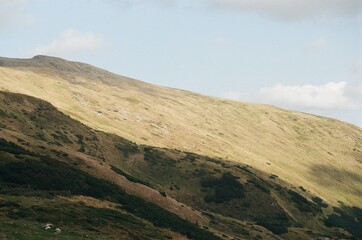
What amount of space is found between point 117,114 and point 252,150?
190ft

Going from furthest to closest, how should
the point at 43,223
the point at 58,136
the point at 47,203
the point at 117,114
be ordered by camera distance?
the point at 117,114
the point at 58,136
the point at 47,203
the point at 43,223

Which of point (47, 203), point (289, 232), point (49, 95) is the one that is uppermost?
point (49, 95)

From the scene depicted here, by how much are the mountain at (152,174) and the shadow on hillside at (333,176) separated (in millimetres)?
616

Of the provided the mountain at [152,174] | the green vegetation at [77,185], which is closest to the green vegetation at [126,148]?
the mountain at [152,174]

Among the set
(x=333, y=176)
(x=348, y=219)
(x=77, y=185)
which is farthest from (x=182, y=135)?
(x=77, y=185)

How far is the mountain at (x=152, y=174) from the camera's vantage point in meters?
45.9

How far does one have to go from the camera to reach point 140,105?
18288cm

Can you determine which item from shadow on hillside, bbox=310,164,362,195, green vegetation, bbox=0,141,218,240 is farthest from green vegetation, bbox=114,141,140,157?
shadow on hillside, bbox=310,164,362,195

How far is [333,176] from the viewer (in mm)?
176125

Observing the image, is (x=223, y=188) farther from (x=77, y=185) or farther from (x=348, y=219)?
(x=348, y=219)

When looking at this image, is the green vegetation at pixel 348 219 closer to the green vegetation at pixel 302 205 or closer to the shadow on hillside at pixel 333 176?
the green vegetation at pixel 302 205

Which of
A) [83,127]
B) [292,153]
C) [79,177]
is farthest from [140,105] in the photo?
[79,177]

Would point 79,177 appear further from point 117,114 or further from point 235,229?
point 117,114

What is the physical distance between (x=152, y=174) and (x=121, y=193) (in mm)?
37160
